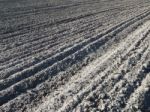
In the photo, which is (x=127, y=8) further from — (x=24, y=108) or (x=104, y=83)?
(x=24, y=108)

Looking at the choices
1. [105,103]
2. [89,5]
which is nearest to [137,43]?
[105,103]

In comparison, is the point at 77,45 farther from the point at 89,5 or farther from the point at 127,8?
the point at 89,5

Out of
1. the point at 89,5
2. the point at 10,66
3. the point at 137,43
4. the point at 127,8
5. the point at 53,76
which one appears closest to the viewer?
the point at 53,76

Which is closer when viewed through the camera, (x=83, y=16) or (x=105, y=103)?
(x=105, y=103)

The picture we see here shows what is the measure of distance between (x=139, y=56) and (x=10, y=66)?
11.4 feet

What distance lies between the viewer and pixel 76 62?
30.6ft

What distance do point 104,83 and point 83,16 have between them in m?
8.96

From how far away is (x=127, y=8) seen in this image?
18062 mm

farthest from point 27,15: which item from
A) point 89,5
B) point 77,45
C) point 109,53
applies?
point 109,53

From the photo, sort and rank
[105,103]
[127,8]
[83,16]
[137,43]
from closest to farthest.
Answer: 1. [105,103]
2. [137,43]
3. [83,16]
4. [127,8]

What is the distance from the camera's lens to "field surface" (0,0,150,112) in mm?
6879

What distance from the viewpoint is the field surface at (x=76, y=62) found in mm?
6879

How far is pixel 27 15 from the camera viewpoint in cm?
1708

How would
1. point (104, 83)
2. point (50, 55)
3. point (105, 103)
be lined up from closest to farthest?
1. point (105, 103)
2. point (104, 83)
3. point (50, 55)
